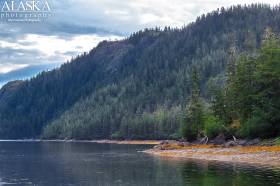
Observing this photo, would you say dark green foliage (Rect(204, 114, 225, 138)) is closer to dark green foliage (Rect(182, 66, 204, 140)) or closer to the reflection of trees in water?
dark green foliage (Rect(182, 66, 204, 140))

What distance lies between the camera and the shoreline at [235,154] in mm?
74062

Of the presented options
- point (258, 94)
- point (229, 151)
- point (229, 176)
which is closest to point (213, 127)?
point (258, 94)

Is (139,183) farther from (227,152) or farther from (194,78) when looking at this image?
(194,78)

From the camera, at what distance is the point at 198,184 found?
5112 cm

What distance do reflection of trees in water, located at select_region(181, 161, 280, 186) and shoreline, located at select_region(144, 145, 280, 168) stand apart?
599cm

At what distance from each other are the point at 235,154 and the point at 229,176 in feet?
95.9

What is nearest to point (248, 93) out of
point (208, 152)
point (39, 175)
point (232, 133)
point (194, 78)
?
point (232, 133)

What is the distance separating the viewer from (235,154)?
280 ft

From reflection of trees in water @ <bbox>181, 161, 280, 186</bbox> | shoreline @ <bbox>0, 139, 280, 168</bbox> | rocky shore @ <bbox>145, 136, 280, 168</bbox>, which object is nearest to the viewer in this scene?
reflection of trees in water @ <bbox>181, 161, 280, 186</bbox>

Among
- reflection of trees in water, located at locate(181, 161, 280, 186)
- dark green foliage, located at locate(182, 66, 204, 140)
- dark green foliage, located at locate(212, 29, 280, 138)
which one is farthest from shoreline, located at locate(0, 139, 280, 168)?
dark green foliage, located at locate(182, 66, 204, 140)

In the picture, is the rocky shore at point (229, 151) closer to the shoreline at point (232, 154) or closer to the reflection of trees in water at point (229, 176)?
the shoreline at point (232, 154)

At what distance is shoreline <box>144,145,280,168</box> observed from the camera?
2916 inches

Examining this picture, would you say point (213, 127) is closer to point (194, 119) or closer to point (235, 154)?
point (194, 119)

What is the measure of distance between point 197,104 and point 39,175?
66565 mm
